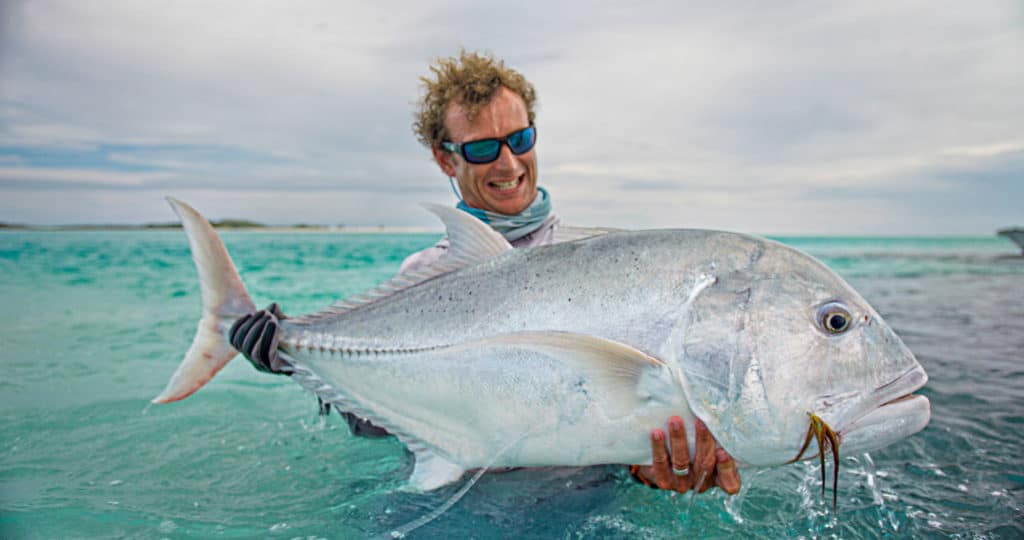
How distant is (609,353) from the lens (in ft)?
4.96

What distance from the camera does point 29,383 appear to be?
16.7ft

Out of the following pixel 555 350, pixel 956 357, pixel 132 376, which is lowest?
pixel 132 376

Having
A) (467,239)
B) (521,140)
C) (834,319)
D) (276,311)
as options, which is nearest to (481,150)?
(521,140)

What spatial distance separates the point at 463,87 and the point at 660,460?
202cm

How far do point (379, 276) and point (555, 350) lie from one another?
16725 mm

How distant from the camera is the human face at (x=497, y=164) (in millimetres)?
2861

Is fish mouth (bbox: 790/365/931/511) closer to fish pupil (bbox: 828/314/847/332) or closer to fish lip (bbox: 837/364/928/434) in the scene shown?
fish lip (bbox: 837/364/928/434)

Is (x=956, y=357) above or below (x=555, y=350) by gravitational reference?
below

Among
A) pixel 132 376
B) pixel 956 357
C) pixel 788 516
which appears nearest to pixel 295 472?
pixel 788 516

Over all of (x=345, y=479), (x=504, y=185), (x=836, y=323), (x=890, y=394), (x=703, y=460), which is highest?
(x=504, y=185)

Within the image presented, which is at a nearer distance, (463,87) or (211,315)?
(211,315)

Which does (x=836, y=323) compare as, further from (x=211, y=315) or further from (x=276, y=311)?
(x=211, y=315)

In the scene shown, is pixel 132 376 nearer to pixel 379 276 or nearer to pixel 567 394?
pixel 567 394

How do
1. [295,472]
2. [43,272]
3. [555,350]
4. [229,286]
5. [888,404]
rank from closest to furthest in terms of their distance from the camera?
[888,404], [555,350], [229,286], [295,472], [43,272]
